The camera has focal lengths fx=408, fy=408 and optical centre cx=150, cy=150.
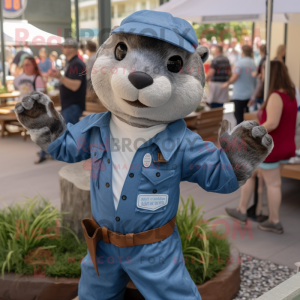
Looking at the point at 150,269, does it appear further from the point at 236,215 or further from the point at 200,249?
the point at 236,215

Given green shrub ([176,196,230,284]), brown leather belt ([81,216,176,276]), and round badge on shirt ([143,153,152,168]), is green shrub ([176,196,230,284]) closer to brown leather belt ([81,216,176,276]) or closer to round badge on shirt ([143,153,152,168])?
brown leather belt ([81,216,176,276])

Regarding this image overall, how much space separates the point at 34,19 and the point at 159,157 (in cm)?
867

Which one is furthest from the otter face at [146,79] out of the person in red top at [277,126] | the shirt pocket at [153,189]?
the person in red top at [277,126]

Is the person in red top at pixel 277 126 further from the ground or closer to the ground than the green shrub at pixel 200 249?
further from the ground

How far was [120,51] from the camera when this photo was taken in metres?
1.85

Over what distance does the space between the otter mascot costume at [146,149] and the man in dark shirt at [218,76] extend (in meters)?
6.26

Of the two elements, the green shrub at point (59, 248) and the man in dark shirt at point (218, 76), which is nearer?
the green shrub at point (59, 248)

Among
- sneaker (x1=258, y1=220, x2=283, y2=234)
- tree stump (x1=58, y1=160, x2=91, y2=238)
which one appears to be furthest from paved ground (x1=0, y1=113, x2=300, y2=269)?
tree stump (x1=58, y1=160, x2=91, y2=238)

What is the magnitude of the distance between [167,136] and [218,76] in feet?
21.3

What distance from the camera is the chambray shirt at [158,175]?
184cm

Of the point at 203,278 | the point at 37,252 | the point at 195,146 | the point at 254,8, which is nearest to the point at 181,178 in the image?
the point at 195,146

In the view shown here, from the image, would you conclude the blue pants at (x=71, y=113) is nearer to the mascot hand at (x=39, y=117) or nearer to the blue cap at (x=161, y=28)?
the mascot hand at (x=39, y=117)

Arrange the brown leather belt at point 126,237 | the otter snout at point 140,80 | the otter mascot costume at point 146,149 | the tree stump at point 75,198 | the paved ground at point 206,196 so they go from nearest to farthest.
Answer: the otter snout at point 140,80, the otter mascot costume at point 146,149, the brown leather belt at point 126,237, the tree stump at point 75,198, the paved ground at point 206,196

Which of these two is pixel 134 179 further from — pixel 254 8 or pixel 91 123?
pixel 254 8
